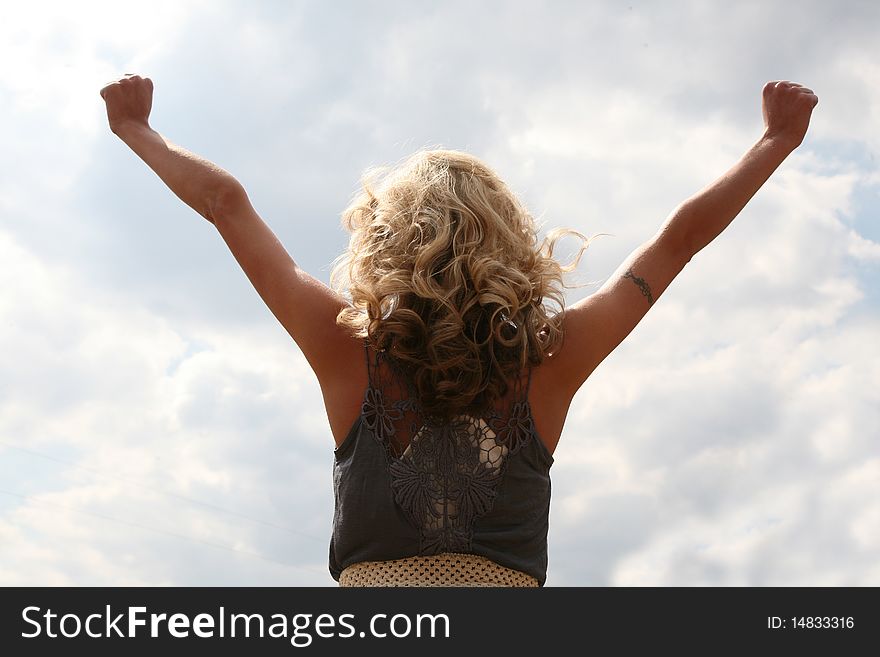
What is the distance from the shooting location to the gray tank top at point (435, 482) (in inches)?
163

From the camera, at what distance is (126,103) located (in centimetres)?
537

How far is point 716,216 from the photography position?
201 inches

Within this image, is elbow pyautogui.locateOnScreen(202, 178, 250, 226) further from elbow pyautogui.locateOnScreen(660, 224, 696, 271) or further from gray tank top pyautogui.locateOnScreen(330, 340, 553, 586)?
elbow pyautogui.locateOnScreen(660, 224, 696, 271)

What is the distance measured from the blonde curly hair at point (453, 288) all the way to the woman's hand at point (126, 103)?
1679mm

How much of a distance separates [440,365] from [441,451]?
15.7 inches

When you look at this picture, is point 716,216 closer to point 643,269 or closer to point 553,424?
point 643,269

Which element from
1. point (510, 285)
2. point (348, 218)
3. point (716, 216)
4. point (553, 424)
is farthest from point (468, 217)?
point (716, 216)

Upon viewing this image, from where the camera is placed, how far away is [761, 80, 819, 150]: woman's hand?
218 inches

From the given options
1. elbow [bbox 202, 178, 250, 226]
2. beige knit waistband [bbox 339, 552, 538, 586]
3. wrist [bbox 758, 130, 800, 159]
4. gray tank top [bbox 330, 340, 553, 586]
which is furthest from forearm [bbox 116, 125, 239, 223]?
wrist [bbox 758, 130, 800, 159]

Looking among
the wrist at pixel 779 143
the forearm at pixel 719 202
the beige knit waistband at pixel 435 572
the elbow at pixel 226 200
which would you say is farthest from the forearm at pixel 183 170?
the wrist at pixel 779 143

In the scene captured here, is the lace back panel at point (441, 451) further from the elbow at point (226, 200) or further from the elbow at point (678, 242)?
the elbow at point (678, 242)

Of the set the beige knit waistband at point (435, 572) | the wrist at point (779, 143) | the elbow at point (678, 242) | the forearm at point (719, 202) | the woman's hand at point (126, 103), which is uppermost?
the woman's hand at point (126, 103)

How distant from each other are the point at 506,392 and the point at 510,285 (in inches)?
19.4

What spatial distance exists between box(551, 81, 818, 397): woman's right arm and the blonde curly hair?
0.15 metres
